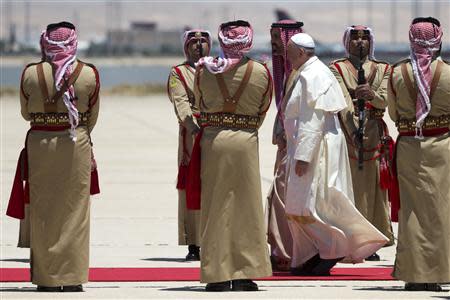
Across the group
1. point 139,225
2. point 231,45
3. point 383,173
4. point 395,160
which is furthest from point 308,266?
point 139,225

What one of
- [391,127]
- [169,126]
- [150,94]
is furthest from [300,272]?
→ [150,94]

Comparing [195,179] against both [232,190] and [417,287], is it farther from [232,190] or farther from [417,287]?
[417,287]

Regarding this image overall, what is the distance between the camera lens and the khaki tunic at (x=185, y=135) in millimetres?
13672

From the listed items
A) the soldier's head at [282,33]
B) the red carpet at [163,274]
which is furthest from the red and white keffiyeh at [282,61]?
the red carpet at [163,274]

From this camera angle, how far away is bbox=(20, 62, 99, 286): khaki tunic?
11.2 meters

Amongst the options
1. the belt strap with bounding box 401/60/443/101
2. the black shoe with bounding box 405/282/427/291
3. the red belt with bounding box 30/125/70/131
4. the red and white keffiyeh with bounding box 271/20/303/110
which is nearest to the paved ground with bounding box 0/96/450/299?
the black shoe with bounding box 405/282/427/291

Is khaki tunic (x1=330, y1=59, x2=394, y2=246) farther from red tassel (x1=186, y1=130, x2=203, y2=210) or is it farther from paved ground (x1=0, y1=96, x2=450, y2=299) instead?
red tassel (x1=186, y1=130, x2=203, y2=210)

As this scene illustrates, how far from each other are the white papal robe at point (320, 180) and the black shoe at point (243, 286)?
29.6 inches

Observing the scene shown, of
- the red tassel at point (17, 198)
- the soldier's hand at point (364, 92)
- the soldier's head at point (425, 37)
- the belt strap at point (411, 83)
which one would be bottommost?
the red tassel at point (17, 198)

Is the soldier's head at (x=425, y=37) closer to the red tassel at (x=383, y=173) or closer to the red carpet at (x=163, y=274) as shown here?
the red carpet at (x=163, y=274)

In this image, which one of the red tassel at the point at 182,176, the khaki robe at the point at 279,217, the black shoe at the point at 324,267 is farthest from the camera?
the red tassel at the point at 182,176

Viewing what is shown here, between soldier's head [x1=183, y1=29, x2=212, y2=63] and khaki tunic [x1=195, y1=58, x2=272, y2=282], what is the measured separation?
8.10 feet

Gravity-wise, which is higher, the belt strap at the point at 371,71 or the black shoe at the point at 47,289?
the belt strap at the point at 371,71

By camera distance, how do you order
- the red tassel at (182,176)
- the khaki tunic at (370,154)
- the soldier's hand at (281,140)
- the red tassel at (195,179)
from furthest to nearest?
the red tassel at (182,176) < the khaki tunic at (370,154) < the soldier's hand at (281,140) < the red tassel at (195,179)
